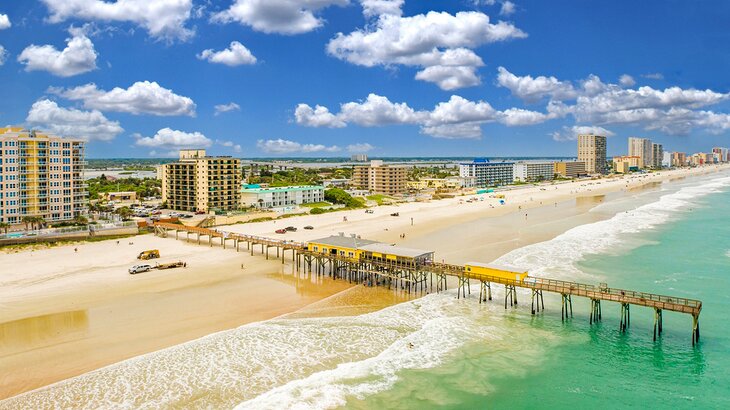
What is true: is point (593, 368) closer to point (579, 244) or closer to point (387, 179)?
point (579, 244)

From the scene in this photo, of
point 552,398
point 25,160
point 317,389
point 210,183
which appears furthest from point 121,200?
point 552,398

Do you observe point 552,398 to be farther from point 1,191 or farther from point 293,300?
point 1,191

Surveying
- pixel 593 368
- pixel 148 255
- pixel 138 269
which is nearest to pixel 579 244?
pixel 593 368

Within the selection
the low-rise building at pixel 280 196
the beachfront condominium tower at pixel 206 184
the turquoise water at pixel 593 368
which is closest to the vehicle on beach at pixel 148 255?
the beachfront condominium tower at pixel 206 184

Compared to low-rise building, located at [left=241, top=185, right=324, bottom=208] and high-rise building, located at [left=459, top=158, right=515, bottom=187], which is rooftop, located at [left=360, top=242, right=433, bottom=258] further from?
high-rise building, located at [left=459, top=158, right=515, bottom=187]

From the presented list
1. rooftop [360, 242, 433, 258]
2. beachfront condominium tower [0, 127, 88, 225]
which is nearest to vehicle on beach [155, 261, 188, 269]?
rooftop [360, 242, 433, 258]
